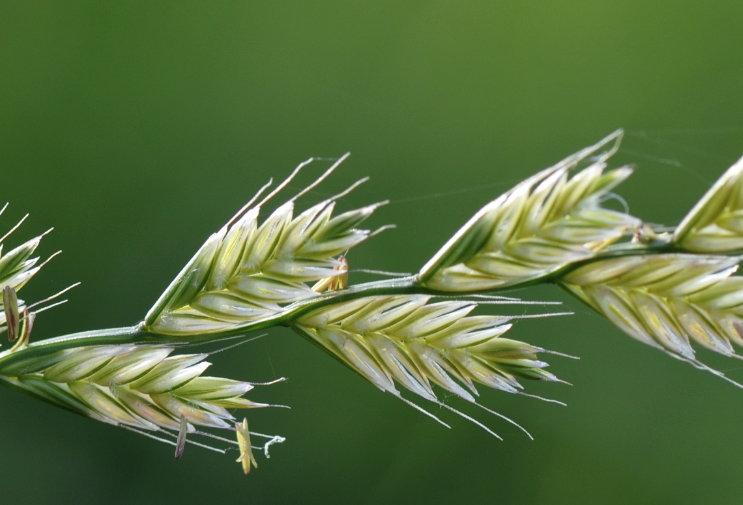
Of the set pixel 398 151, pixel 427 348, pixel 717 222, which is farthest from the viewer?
pixel 398 151

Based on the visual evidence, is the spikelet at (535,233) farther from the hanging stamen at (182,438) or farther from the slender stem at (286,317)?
the hanging stamen at (182,438)

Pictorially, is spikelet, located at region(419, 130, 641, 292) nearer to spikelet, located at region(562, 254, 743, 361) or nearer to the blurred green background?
spikelet, located at region(562, 254, 743, 361)

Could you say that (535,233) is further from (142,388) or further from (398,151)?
(398,151)

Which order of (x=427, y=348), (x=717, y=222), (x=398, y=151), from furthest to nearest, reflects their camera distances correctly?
(x=398, y=151) < (x=427, y=348) < (x=717, y=222)

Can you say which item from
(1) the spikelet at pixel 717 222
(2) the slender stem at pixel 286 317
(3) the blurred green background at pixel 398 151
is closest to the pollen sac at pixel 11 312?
(2) the slender stem at pixel 286 317

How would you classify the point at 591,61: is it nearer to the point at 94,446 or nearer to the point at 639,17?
the point at 639,17

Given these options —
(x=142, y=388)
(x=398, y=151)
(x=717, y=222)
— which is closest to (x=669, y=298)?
(x=717, y=222)

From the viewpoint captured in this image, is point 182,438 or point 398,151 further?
point 398,151

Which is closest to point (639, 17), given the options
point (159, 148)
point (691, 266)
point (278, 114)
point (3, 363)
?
→ point (278, 114)
